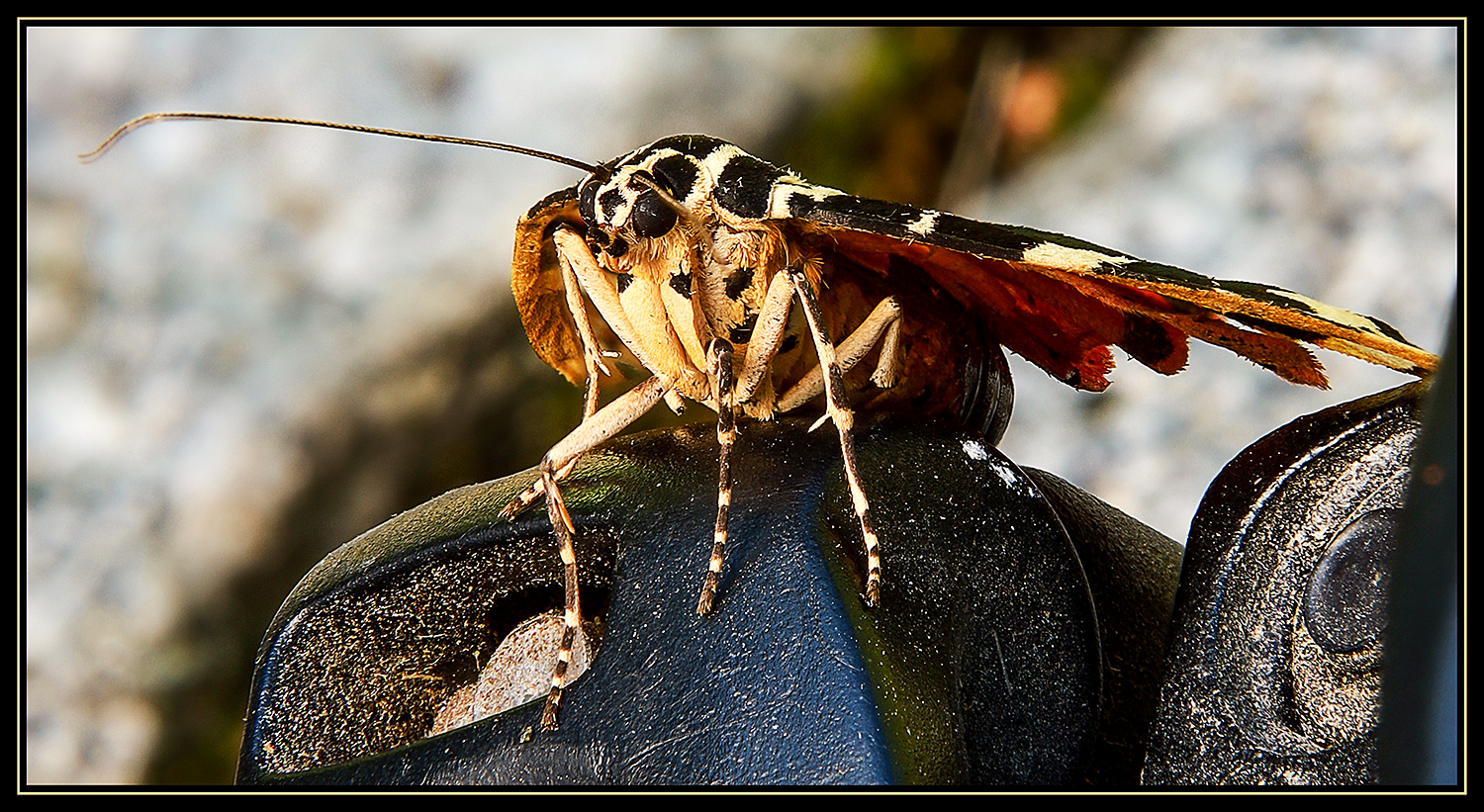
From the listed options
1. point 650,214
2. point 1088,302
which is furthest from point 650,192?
point 1088,302

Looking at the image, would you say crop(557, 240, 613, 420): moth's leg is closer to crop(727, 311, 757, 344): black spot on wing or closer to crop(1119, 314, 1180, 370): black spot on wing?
crop(727, 311, 757, 344): black spot on wing

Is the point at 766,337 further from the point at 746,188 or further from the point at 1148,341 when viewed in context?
the point at 1148,341

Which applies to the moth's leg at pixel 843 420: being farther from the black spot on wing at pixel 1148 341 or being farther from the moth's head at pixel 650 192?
the black spot on wing at pixel 1148 341

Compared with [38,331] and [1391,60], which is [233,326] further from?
[1391,60]

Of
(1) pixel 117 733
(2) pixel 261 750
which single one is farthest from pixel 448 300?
(2) pixel 261 750

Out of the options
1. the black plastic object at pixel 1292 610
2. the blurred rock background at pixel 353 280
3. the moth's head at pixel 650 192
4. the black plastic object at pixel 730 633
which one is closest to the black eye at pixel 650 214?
the moth's head at pixel 650 192
